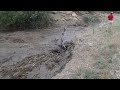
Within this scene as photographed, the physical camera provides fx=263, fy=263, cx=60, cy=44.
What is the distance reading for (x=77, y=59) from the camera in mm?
10703

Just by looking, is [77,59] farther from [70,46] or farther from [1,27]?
[1,27]

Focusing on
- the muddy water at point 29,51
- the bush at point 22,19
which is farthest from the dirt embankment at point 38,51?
the bush at point 22,19

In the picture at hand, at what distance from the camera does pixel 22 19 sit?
17469 mm

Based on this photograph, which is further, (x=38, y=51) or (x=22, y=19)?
(x=22, y=19)

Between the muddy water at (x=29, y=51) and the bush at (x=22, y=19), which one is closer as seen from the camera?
the muddy water at (x=29, y=51)

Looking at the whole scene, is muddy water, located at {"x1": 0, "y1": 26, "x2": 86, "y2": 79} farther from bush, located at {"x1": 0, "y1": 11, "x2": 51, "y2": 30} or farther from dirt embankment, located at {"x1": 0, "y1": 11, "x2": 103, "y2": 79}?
bush, located at {"x1": 0, "y1": 11, "x2": 51, "y2": 30}

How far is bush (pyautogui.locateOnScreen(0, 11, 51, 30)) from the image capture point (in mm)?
17344

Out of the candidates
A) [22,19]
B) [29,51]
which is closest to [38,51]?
[29,51]

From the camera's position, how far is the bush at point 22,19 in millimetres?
17344

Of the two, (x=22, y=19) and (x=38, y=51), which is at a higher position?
(x=22, y=19)

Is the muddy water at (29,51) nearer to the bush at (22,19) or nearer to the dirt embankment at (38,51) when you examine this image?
the dirt embankment at (38,51)

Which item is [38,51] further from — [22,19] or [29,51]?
[22,19]
